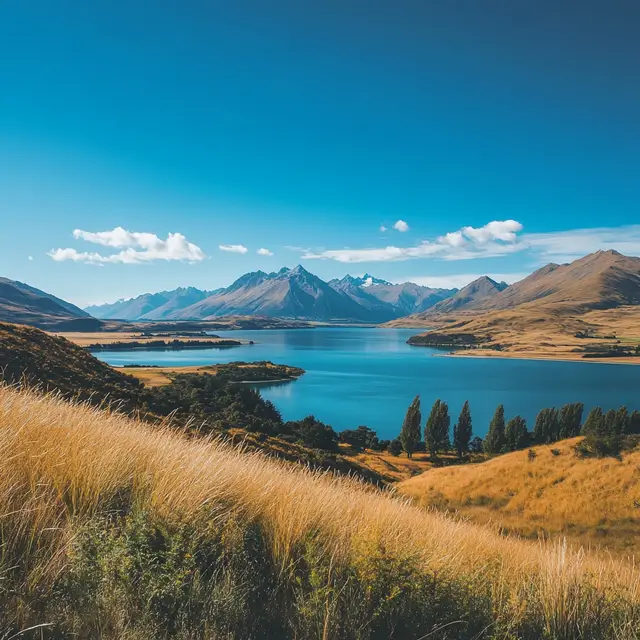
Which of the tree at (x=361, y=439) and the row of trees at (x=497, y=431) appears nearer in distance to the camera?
the row of trees at (x=497, y=431)

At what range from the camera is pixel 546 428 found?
65875mm

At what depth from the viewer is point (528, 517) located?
70.9ft

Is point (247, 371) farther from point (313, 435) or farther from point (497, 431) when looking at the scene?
point (497, 431)

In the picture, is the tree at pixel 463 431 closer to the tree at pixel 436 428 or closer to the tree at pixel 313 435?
the tree at pixel 436 428

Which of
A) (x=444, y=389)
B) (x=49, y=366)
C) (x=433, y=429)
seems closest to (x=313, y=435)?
(x=433, y=429)

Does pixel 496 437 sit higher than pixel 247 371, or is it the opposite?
pixel 496 437

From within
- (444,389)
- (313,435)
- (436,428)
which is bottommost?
(444,389)

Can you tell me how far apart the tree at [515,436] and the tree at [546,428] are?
339 cm

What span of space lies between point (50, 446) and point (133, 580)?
2061mm

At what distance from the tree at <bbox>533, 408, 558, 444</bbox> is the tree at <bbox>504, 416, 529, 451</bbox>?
3.39m

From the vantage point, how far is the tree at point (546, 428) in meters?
65.6

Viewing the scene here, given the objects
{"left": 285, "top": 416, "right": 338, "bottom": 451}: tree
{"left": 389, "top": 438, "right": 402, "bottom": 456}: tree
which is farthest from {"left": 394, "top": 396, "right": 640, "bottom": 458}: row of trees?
{"left": 285, "top": 416, "right": 338, "bottom": 451}: tree

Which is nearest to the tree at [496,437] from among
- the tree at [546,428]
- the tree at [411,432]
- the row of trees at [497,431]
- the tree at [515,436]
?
the row of trees at [497,431]

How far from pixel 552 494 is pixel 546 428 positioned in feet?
162
